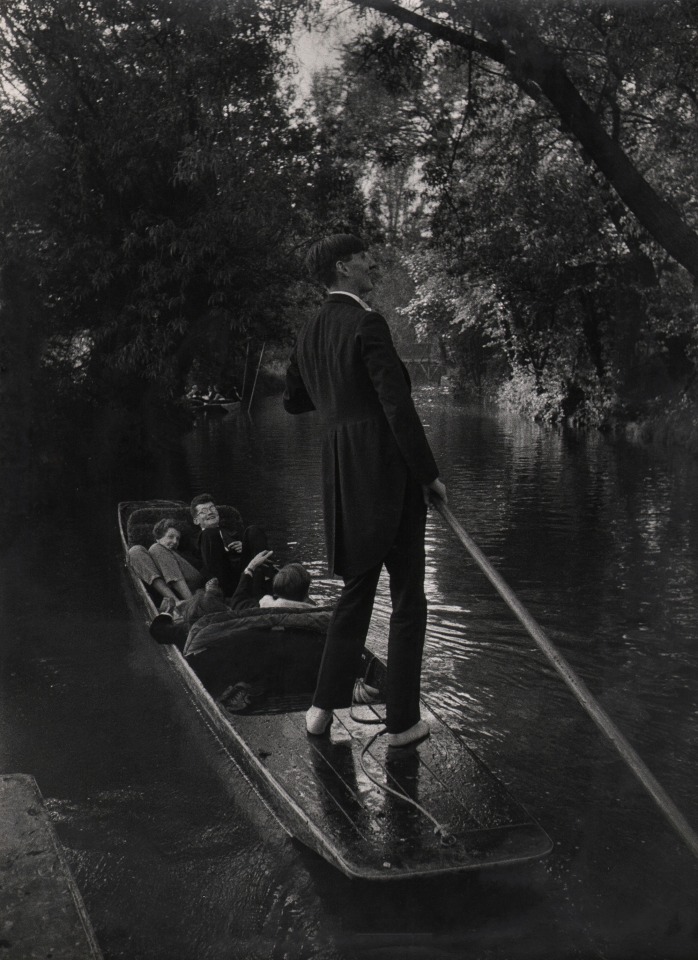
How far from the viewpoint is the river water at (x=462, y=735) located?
336 cm

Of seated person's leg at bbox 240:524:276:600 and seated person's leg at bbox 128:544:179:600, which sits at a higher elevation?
seated person's leg at bbox 240:524:276:600

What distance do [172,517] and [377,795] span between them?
5346mm

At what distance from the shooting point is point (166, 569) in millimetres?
7285

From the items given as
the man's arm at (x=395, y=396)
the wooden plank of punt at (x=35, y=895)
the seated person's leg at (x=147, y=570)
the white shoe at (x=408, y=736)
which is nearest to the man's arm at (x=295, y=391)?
the man's arm at (x=395, y=396)

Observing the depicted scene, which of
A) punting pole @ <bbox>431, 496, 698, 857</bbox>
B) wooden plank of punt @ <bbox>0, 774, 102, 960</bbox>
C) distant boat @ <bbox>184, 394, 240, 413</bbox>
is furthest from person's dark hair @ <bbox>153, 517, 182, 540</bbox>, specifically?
distant boat @ <bbox>184, 394, 240, 413</bbox>

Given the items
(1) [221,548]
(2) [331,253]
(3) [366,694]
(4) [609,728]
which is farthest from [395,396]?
(1) [221,548]

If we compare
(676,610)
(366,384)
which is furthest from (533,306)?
(366,384)

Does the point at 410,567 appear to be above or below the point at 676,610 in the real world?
above

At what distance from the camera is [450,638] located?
695cm

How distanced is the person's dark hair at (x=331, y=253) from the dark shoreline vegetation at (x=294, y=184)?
6.04 metres

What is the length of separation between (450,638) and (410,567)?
10.6 feet

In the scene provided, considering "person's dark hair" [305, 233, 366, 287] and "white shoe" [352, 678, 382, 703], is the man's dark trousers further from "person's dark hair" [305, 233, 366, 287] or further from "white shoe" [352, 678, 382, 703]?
"person's dark hair" [305, 233, 366, 287]

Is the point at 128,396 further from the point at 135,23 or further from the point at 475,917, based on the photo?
the point at 475,917

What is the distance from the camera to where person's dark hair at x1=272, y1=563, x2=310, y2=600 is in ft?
19.6
